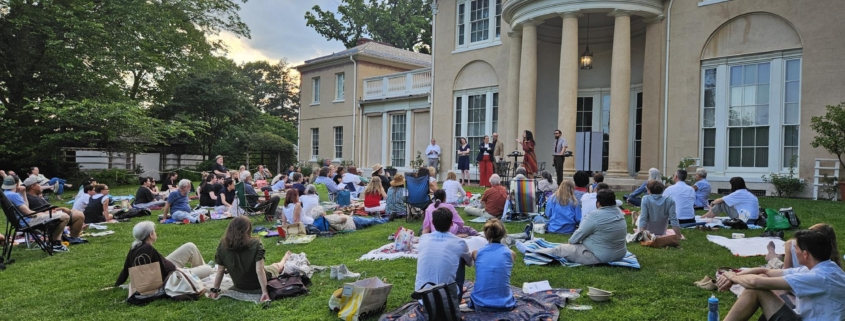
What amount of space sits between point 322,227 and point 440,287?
20.5 ft

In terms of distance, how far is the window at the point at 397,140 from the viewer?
24.5 m

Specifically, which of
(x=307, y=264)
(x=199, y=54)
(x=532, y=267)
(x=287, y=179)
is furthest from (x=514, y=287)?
(x=199, y=54)

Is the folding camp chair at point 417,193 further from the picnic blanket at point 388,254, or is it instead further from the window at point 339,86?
the window at point 339,86

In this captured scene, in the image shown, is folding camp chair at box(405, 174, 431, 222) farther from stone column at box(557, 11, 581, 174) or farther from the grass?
stone column at box(557, 11, 581, 174)

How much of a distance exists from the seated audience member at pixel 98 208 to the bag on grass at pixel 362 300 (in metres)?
9.23

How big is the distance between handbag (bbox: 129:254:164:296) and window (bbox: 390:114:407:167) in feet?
61.5

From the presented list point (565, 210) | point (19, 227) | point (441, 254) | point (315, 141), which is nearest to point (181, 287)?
point (441, 254)

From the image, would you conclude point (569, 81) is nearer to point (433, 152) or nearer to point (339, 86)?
point (433, 152)

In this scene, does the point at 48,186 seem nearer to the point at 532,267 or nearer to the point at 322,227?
the point at 322,227

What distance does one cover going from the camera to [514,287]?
5773 millimetres

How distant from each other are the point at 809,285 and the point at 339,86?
25.7m

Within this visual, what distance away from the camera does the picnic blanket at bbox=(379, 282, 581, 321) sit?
478 cm

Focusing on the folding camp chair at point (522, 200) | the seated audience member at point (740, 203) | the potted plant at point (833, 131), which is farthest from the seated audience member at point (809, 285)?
the potted plant at point (833, 131)

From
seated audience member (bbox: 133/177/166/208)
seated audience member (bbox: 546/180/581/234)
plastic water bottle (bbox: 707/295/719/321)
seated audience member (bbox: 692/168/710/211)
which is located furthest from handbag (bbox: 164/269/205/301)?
seated audience member (bbox: 692/168/710/211)
